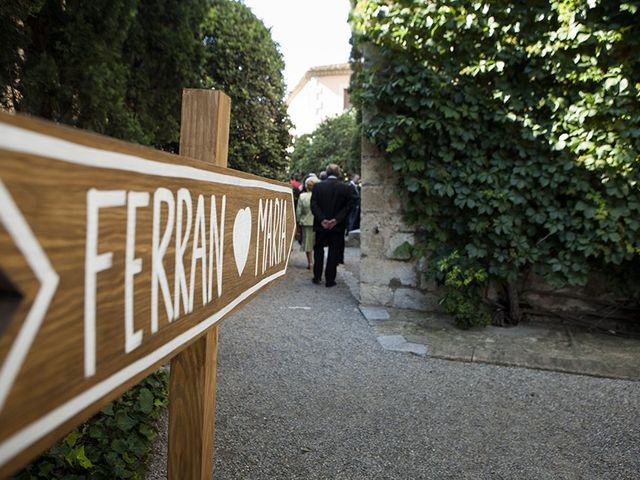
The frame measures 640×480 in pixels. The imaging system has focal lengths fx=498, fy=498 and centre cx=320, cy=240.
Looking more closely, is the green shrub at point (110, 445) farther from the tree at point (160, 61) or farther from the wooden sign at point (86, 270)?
the tree at point (160, 61)

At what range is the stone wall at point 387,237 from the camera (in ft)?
16.6

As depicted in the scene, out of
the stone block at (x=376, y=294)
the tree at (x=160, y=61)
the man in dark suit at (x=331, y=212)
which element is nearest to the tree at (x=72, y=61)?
the tree at (x=160, y=61)

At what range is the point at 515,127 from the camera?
445 cm

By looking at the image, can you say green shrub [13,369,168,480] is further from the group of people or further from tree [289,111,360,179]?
tree [289,111,360,179]

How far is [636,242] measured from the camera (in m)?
4.21

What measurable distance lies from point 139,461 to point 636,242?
4.14m

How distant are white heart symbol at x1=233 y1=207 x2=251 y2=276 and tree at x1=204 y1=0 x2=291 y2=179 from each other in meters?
5.71

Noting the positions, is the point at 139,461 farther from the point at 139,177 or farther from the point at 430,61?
the point at 430,61

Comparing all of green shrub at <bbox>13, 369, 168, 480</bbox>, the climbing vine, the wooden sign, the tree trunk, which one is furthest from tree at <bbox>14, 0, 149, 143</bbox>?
the tree trunk

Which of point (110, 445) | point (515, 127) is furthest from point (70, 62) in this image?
point (515, 127)

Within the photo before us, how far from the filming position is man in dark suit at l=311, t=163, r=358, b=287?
6.39 meters

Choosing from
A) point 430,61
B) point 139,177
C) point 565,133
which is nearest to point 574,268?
point 565,133

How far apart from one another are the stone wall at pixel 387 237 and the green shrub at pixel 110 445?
117 inches

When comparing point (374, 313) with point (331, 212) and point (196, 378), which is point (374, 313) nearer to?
point (331, 212)
